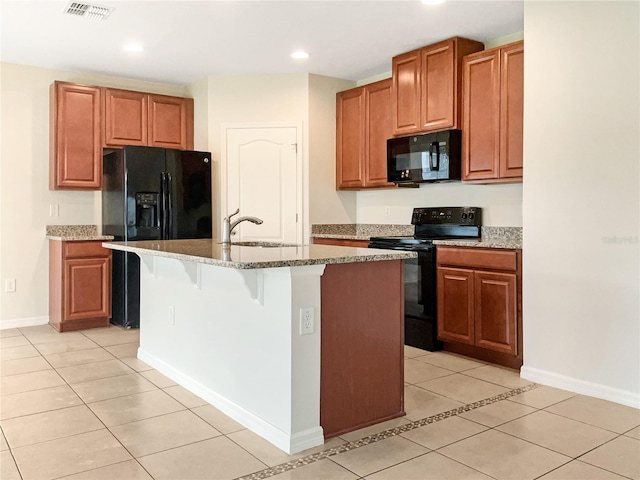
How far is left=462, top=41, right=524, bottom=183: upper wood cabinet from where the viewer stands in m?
3.82

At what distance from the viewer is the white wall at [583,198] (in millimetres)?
2979

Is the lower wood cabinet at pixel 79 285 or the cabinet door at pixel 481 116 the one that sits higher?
the cabinet door at pixel 481 116

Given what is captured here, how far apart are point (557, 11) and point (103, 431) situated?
138 inches

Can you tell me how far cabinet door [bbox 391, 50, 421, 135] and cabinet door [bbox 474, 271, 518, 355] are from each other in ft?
4.95

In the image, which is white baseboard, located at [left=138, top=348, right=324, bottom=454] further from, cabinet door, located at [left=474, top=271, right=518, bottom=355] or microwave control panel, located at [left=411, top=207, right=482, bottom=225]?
microwave control panel, located at [left=411, top=207, right=482, bottom=225]

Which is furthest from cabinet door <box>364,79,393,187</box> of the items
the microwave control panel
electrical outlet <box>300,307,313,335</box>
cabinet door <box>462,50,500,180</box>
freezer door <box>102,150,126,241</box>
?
electrical outlet <box>300,307,313,335</box>

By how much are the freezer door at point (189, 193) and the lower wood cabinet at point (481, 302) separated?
8.08ft

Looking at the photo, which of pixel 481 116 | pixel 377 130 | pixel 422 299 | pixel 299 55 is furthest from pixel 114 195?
pixel 481 116

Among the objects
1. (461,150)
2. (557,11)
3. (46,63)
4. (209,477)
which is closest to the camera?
(209,477)

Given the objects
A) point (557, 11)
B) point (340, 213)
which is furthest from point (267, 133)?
point (557, 11)

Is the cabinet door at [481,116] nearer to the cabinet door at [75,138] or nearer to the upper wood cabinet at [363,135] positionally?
the upper wood cabinet at [363,135]

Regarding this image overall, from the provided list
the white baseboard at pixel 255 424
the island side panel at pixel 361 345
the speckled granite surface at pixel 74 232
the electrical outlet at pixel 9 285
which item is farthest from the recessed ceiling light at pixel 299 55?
the electrical outlet at pixel 9 285

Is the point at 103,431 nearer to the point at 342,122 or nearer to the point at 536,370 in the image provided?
the point at 536,370

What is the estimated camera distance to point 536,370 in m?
3.43
